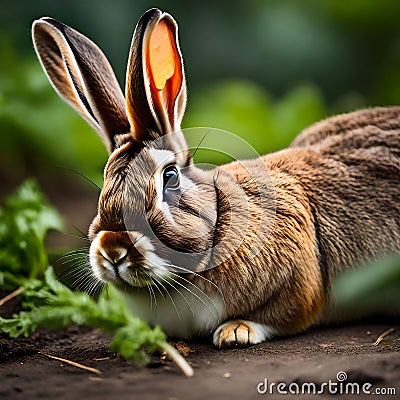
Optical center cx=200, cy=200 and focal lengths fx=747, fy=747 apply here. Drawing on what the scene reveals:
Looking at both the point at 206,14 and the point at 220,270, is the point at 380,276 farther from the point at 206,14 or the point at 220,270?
the point at 206,14

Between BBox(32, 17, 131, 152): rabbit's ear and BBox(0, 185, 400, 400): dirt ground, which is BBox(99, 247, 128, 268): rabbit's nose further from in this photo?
BBox(32, 17, 131, 152): rabbit's ear

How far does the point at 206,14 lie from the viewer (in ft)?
22.2

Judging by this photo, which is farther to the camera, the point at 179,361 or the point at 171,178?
the point at 171,178

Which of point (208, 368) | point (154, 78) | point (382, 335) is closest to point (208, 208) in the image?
point (154, 78)

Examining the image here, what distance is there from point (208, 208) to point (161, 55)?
23.2 inches

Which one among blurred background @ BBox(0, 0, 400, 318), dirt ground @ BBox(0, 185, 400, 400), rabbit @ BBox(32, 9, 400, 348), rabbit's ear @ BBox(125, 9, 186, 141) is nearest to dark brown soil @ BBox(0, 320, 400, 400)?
dirt ground @ BBox(0, 185, 400, 400)

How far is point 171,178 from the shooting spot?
271 cm

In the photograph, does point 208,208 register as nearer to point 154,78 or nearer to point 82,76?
point 154,78

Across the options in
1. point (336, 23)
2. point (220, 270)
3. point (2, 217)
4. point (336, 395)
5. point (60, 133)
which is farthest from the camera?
point (336, 23)

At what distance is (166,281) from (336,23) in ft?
15.0

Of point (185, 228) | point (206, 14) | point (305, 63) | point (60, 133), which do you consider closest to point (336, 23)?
point (305, 63)

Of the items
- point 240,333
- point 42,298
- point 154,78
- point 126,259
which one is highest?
point 154,78

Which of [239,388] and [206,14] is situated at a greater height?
[206,14]

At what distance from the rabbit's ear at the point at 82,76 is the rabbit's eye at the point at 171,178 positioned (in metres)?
0.27
